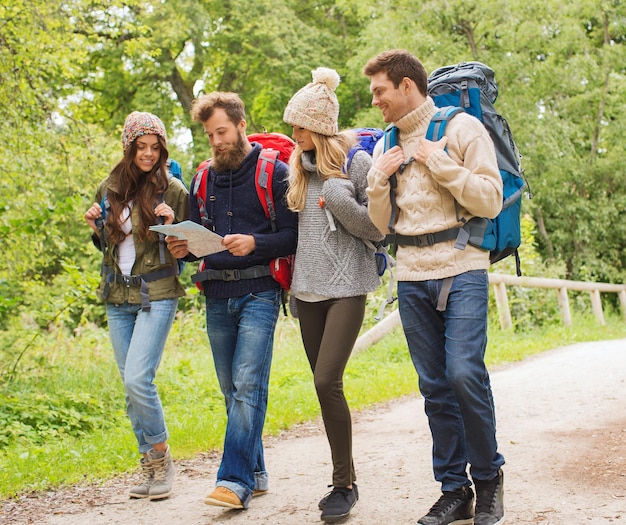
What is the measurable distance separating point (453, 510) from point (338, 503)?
0.62 meters

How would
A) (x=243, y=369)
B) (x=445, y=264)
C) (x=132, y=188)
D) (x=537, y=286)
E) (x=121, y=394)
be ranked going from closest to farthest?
1. (x=445, y=264)
2. (x=243, y=369)
3. (x=132, y=188)
4. (x=121, y=394)
5. (x=537, y=286)

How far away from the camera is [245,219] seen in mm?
4719

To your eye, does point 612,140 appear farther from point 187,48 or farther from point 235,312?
point 235,312

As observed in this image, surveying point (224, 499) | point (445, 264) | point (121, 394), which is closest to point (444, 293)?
point (445, 264)

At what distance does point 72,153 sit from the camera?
11.6m

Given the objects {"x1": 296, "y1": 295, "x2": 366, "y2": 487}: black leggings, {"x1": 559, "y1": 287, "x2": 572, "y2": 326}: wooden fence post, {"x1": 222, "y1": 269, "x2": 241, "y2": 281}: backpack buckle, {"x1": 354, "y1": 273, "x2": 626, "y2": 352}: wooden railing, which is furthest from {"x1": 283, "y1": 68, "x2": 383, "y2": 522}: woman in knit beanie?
{"x1": 559, "y1": 287, "x2": 572, "y2": 326}: wooden fence post

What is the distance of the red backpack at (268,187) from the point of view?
4664 millimetres

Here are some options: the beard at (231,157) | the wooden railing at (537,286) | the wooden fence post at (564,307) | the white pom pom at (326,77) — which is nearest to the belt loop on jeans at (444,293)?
the white pom pom at (326,77)

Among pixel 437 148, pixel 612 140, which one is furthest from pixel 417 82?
pixel 612 140

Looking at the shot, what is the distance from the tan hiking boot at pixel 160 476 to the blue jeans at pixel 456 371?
1.73 meters

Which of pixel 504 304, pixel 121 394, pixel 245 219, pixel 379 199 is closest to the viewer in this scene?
pixel 379 199

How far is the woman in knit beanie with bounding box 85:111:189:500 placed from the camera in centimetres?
485

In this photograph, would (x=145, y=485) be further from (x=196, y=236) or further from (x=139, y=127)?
(x=139, y=127)

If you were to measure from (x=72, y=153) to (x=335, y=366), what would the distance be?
8393mm
